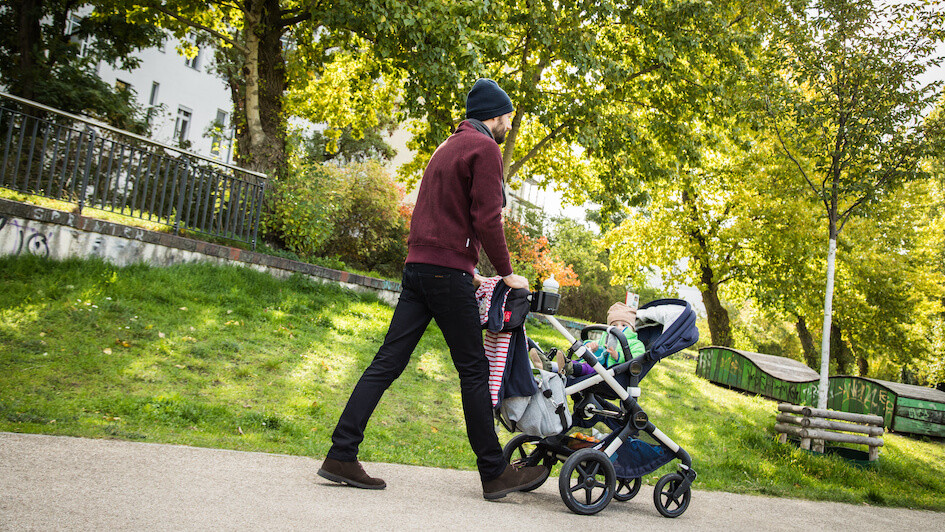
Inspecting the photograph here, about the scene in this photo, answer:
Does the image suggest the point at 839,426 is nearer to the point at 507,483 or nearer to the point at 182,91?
the point at 507,483

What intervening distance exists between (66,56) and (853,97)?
15.4 meters

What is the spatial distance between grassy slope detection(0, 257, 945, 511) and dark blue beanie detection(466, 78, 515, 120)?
263 centimetres

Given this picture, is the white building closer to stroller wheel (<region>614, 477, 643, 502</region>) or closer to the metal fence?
the metal fence

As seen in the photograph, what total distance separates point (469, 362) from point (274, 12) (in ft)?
38.4

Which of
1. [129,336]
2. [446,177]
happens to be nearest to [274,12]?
[129,336]

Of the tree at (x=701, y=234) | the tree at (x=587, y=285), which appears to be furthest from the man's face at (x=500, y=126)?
the tree at (x=587, y=285)

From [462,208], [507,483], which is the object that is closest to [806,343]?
[507,483]

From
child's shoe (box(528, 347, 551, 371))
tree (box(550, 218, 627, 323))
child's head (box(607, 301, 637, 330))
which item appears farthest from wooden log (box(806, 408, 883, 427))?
tree (box(550, 218, 627, 323))

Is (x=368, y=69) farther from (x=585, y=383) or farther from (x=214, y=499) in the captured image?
(x=214, y=499)

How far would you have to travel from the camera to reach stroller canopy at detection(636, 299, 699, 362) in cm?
474

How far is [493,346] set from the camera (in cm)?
415

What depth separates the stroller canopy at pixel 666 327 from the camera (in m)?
4.74

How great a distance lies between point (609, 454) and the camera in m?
4.52

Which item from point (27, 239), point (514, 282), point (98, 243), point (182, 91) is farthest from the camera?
point (182, 91)
